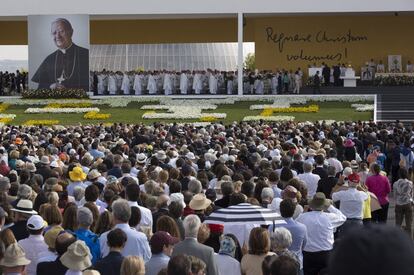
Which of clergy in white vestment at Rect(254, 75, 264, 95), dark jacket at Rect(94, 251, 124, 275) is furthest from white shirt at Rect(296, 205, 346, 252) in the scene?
clergy in white vestment at Rect(254, 75, 264, 95)

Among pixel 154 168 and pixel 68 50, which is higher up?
pixel 68 50

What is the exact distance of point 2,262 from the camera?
636 centimetres

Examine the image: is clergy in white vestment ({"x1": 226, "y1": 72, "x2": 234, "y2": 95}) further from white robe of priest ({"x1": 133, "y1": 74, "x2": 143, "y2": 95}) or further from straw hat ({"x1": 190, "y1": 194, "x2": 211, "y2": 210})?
straw hat ({"x1": 190, "y1": 194, "x2": 211, "y2": 210})

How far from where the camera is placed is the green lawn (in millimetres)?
35594

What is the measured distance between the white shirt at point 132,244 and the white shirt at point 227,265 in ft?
2.43

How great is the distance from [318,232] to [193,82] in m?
34.5

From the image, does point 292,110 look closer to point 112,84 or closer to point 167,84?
point 167,84

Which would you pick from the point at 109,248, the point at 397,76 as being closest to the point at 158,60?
the point at 397,76

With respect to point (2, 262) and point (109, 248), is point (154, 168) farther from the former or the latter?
point (2, 262)

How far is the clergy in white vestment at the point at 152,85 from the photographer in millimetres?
43406

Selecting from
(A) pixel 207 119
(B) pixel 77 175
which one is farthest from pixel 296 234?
(A) pixel 207 119

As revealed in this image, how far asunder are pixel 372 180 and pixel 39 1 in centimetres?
3237

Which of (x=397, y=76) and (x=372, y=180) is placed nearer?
(x=372, y=180)

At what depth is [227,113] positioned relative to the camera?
123ft
